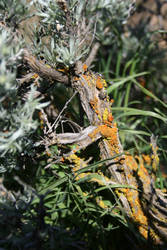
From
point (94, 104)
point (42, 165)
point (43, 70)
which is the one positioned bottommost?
point (42, 165)

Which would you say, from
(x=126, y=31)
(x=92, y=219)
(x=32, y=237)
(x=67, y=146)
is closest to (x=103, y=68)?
(x=126, y=31)

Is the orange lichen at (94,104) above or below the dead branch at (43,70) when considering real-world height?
below

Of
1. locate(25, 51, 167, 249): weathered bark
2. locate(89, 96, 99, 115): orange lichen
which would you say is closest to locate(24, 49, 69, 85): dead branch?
locate(25, 51, 167, 249): weathered bark

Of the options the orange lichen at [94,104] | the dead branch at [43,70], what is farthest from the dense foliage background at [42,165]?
the orange lichen at [94,104]

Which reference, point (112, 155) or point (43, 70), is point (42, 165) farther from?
point (43, 70)

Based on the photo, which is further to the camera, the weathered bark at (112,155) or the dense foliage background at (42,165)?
the weathered bark at (112,155)

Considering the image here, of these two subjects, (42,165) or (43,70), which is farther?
(42,165)

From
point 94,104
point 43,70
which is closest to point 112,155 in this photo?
point 94,104

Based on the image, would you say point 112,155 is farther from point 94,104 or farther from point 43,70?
point 43,70

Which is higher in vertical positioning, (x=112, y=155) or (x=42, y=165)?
(x=112, y=155)

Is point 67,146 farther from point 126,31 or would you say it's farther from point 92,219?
point 126,31

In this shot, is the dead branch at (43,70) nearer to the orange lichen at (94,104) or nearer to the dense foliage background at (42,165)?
the dense foliage background at (42,165)

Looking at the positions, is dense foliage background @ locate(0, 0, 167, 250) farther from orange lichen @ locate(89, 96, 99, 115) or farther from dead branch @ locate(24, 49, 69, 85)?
orange lichen @ locate(89, 96, 99, 115)
